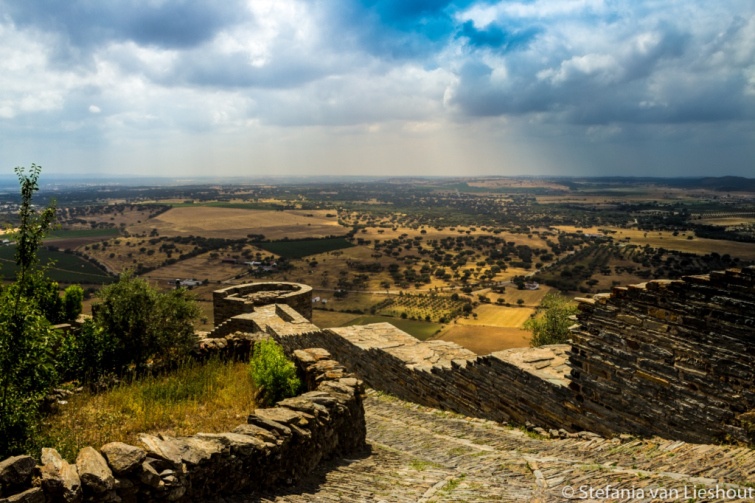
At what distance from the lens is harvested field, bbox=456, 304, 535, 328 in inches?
1531

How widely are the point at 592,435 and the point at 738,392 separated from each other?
2.33 m

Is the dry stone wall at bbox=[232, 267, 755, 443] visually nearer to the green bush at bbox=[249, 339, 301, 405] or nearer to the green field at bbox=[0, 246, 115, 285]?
the green bush at bbox=[249, 339, 301, 405]

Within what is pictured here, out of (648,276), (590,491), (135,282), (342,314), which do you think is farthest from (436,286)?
(590,491)

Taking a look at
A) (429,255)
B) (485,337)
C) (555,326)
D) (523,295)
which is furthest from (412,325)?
(429,255)

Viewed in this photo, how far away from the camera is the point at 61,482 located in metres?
3.87

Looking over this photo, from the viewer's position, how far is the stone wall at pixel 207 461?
12.7ft

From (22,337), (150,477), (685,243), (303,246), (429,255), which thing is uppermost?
(22,337)

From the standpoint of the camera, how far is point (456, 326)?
38.6 metres

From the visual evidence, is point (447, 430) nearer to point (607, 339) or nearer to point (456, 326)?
point (607, 339)

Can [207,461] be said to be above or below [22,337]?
below

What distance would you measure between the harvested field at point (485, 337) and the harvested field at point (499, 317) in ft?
5.32

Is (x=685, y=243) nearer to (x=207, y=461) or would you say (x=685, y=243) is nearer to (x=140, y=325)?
(x=140, y=325)

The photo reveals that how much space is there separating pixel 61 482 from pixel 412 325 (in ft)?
120

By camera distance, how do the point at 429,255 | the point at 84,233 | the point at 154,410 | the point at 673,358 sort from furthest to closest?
the point at 84,233 → the point at 429,255 → the point at 154,410 → the point at 673,358
